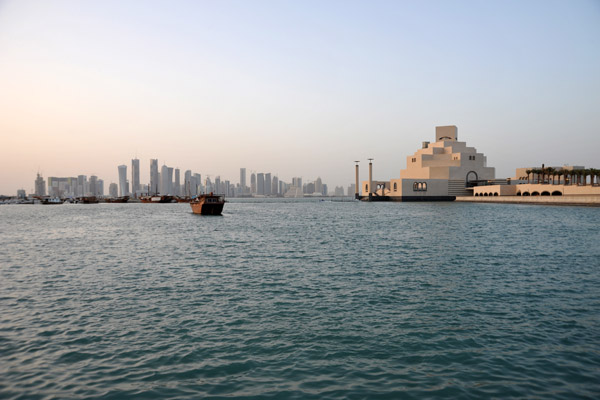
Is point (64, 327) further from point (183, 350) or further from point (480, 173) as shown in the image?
point (480, 173)

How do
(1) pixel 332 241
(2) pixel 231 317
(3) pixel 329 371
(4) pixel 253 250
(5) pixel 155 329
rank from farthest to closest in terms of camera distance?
(1) pixel 332 241 → (4) pixel 253 250 → (2) pixel 231 317 → (5) pixel 155 329 → (3) pixel 329 371

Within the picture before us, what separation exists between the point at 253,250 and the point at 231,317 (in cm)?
1773

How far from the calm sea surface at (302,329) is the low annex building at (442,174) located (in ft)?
522

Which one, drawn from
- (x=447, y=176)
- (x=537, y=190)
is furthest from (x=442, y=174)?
(x=537, y=190)

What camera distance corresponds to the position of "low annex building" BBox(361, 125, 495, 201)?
17812 centimetres

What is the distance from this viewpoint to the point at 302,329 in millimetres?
12469

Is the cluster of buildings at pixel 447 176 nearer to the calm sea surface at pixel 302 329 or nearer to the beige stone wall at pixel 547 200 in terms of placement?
the beige stone wall at pixel 547 200

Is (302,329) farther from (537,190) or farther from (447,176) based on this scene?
(447,176)

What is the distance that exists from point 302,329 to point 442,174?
181 meters

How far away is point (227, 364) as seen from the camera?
9.97 m

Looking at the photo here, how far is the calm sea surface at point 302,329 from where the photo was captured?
351 inches

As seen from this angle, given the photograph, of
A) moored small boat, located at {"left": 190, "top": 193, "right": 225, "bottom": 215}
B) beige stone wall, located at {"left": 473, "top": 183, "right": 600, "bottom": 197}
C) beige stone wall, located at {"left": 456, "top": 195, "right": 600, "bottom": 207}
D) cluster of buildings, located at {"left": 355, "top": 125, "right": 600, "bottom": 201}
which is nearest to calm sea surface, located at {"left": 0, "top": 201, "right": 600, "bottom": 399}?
moored small boat, located at {"left": 190, "top": 193, "right": 225, "bottom": 215}

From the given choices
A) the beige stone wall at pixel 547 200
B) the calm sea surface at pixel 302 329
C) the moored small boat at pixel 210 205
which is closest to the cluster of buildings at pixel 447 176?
the beige stone wall at pixel 547 200

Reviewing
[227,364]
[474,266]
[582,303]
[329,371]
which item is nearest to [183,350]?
[227,364]
